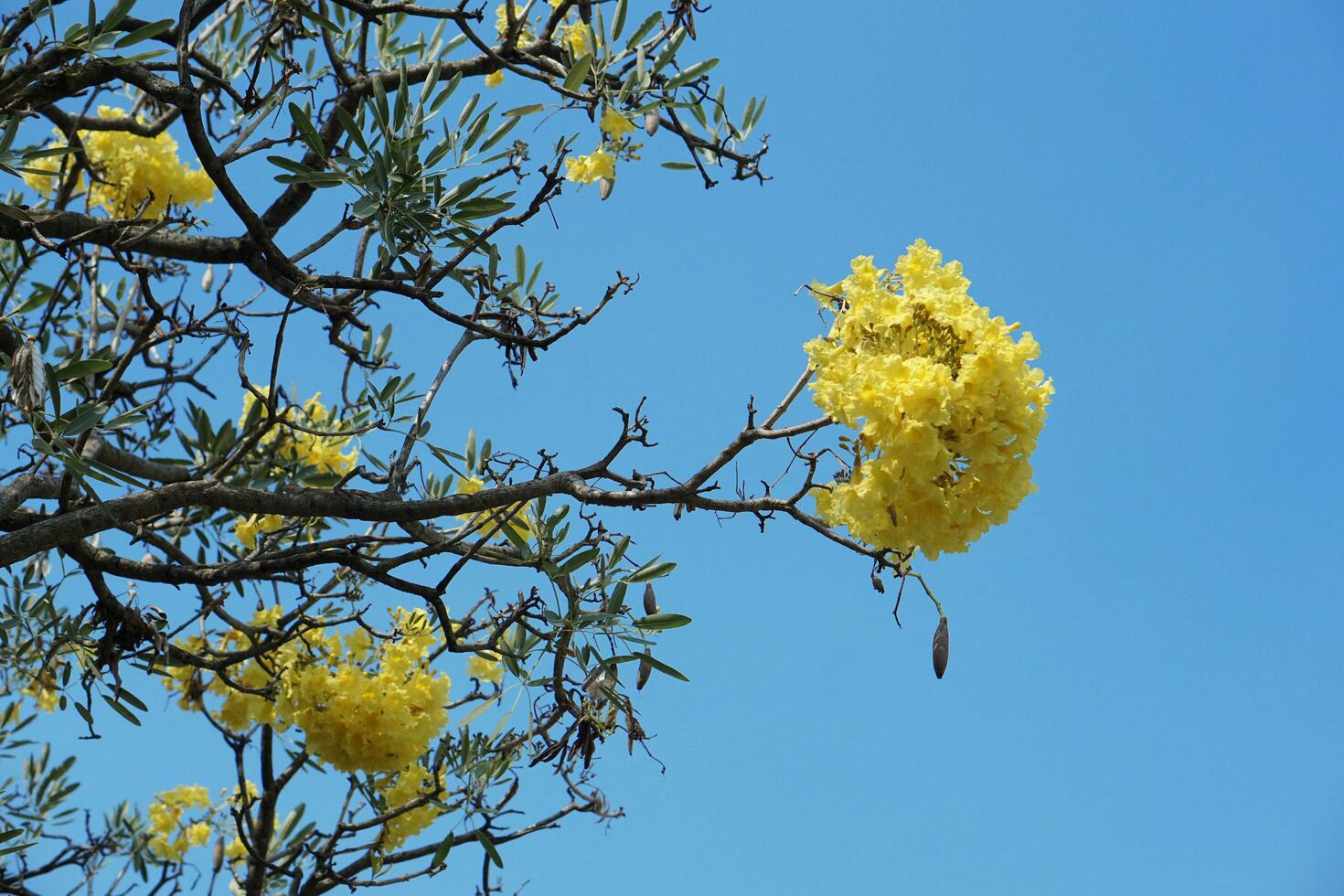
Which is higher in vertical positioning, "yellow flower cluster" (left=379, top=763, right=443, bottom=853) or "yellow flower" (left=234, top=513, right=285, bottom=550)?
"yellow flower" (left=234, top=513, right=285, bottom=550)

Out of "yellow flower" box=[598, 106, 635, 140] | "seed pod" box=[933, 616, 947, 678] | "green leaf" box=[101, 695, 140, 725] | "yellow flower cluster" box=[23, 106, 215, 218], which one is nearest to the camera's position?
"seed pod" box=[933, 616, 947, 678]

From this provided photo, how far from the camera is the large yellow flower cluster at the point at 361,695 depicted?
3.33m

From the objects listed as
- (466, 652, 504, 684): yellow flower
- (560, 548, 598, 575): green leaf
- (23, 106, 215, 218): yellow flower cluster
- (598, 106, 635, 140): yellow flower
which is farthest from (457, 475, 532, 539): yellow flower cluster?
(23, 106, 215, 218): yellow flower cluster

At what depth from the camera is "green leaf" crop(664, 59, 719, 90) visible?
350 centimetres

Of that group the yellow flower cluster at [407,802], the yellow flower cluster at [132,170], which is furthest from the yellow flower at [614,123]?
the yellow flower cluster at [407,802]

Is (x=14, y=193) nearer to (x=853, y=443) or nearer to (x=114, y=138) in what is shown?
(x=114, y=138)

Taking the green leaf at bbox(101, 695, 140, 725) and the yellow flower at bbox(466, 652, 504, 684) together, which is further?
the yellow flower at bbox(466, 652, 504, 684)

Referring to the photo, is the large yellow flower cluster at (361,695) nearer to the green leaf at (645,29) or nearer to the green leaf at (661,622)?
the green leaf at (661,622)

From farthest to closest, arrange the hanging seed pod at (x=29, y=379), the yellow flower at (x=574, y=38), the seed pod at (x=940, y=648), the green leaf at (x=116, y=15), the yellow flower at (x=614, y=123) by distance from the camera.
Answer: the yellow flower at (x=574, y=38) → the yellow flower at (x=614, y=123) → the green leaf at (x=116, y=15) → the seed pod at (x=940, y=648) → the hanging seed pod at (x=29, y=379)

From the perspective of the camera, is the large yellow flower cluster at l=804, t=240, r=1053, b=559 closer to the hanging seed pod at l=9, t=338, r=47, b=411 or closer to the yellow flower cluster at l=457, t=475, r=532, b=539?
the yellow flower cluster at l=457, t=475, r=532, b=539

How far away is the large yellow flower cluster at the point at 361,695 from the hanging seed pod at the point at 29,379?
122 centimetres

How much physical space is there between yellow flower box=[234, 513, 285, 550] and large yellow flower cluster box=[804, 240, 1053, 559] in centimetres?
260

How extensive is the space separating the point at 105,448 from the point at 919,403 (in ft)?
8.21

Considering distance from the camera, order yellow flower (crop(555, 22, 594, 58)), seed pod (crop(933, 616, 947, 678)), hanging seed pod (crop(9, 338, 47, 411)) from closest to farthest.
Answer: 1. hanging seed pod (crop(9, 338, 47, 411))
2. seed pod (crop(933, 616, 947, 678))
3. yellow flower (crop(555, 22, 594, 58))
